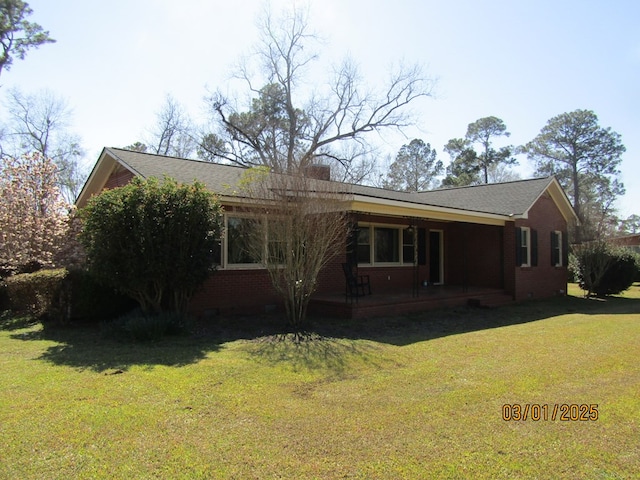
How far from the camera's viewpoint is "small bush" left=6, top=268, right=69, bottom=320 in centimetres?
921

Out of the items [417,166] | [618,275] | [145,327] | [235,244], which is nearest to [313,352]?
[145,327]

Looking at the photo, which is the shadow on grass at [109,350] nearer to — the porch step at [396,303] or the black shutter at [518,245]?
the porch step at [396,303]

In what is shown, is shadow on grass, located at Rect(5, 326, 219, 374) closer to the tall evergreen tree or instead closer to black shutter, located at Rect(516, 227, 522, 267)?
black shutter, located at Rect(516, 227, 522, 267)

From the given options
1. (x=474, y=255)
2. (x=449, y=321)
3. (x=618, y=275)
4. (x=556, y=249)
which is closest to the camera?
(x=449, y=321)

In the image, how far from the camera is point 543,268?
17562mm

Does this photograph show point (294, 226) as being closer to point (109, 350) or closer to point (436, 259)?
point (109, 350)

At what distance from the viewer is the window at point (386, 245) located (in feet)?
48.4

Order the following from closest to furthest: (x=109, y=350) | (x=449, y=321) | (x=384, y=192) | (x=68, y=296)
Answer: (x=109, y=350), (x=68, y=296), (x=449, y=321), (x=384, y=192)

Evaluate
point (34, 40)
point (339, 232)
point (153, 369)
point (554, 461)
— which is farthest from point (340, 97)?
point (554, 461)

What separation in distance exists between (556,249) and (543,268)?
1604 mm

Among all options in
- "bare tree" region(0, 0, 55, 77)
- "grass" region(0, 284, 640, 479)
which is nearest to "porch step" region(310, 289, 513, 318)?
"grass" region(0, 284, 640, 479)

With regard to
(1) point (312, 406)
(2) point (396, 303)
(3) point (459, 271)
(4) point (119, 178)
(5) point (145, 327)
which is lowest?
(1) point (312, 406)

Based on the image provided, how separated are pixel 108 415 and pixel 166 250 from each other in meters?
4.27

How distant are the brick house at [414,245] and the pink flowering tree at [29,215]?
1.32 m
